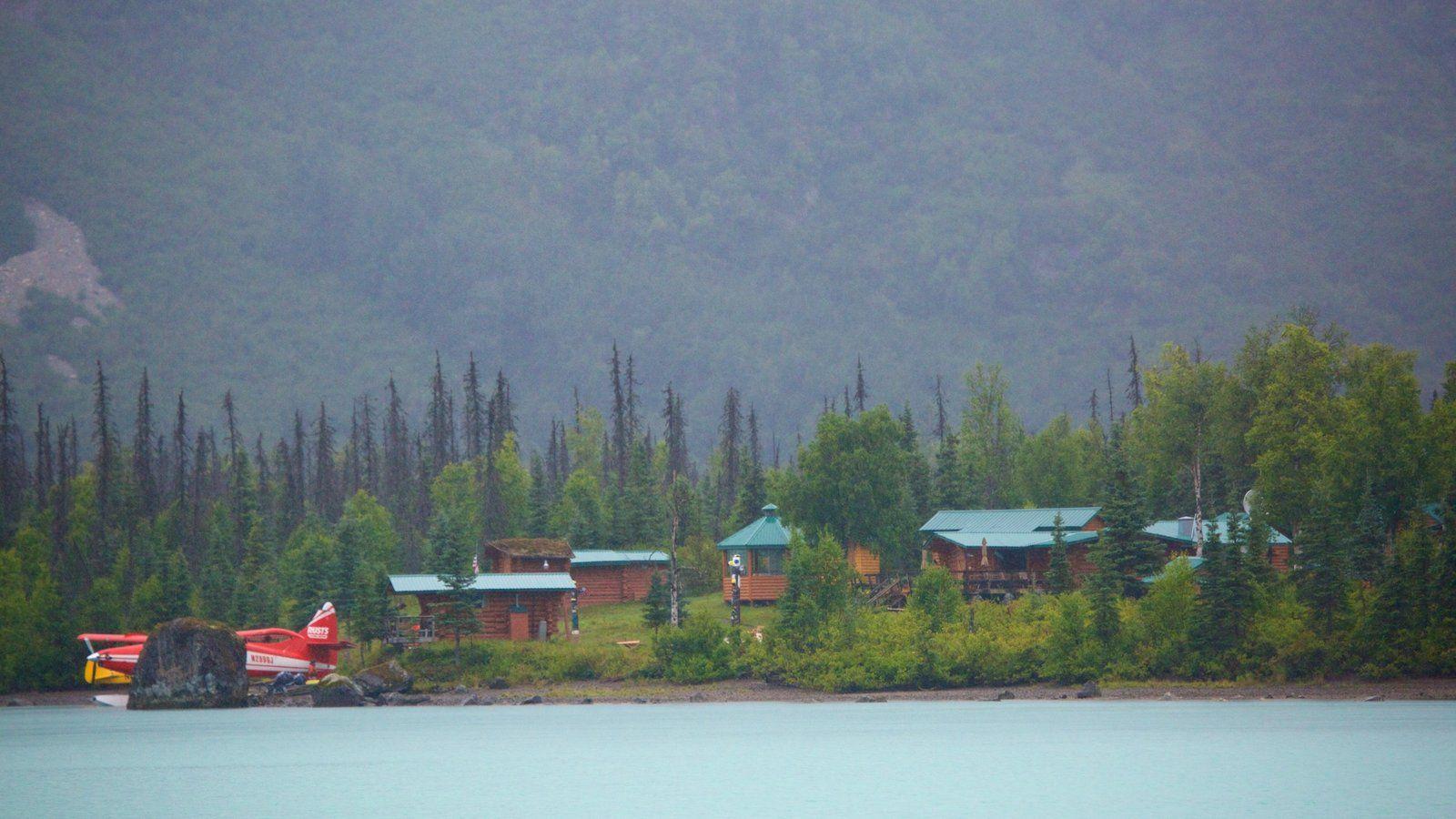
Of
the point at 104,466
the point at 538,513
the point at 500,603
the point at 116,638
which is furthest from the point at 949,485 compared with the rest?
the point at 104,466

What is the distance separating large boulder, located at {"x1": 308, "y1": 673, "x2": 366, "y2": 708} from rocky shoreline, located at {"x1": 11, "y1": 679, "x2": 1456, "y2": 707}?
0.72m

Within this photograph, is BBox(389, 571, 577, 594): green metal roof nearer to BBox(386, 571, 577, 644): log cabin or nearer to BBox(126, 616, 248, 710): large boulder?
BBox(386, 571, 577, 644): log cabin

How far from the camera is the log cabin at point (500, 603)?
82.1m

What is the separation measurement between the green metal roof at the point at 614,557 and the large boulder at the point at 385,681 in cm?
1900

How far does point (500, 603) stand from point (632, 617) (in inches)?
405

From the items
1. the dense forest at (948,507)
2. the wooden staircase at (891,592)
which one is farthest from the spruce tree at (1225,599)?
the wooden staircase at (891,592)

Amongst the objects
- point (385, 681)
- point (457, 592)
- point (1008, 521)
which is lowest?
point (385, 681)

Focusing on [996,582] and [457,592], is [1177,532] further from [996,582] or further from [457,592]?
[457,592]

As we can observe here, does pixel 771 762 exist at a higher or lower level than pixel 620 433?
lower

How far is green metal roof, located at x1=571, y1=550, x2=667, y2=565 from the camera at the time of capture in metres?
98.4

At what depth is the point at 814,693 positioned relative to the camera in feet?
248

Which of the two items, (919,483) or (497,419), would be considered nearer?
(919,483)

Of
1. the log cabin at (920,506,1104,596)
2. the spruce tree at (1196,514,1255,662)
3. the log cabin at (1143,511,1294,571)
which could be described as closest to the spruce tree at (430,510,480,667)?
the log cabin at (920,506,1104,596)

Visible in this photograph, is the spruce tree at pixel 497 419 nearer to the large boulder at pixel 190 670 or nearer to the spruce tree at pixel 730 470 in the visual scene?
the spruce tree at pixel 730 470
